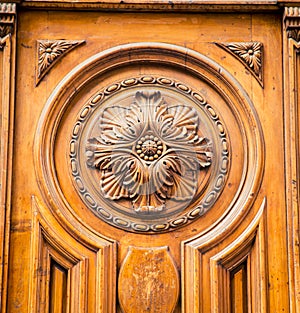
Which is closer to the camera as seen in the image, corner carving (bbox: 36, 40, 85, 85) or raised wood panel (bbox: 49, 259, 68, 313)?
raised wood panel (bbox: 49, 259, 68, 313)

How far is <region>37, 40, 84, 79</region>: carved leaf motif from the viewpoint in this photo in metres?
3.16

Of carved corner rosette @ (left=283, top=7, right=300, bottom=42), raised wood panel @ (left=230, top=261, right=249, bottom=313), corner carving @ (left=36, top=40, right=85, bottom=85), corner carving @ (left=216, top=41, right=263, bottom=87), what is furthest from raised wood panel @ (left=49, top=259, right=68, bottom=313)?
carved corner rosette @ (left=283, top=7, right=300, bottom=42)

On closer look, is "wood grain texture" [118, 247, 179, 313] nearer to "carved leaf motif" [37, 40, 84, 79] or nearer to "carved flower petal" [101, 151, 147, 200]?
"carved flower petal" [101, 151, 147, 200]

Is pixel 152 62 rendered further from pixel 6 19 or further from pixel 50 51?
pixel 6 19

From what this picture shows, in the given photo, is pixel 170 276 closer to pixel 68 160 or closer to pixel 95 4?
pixel 68 160

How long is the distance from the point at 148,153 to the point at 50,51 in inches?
24.5

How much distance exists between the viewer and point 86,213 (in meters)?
3.11

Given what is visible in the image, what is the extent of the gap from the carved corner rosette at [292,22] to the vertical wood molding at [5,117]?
1.19 meters

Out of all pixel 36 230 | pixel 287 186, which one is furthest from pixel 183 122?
pixel 36 230

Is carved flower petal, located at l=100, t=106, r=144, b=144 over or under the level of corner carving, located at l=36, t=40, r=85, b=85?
under

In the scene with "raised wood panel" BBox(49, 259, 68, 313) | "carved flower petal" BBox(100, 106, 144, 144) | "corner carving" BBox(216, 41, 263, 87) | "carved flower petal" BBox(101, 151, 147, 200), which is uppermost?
"corner carving" BBox(216, 41, 263, 87)

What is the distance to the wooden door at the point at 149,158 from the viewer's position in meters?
3.04

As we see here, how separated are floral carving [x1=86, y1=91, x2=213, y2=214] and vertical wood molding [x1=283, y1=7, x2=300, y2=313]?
1.16ft

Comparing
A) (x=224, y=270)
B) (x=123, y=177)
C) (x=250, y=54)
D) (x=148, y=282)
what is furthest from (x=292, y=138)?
(x=148, y=282)
